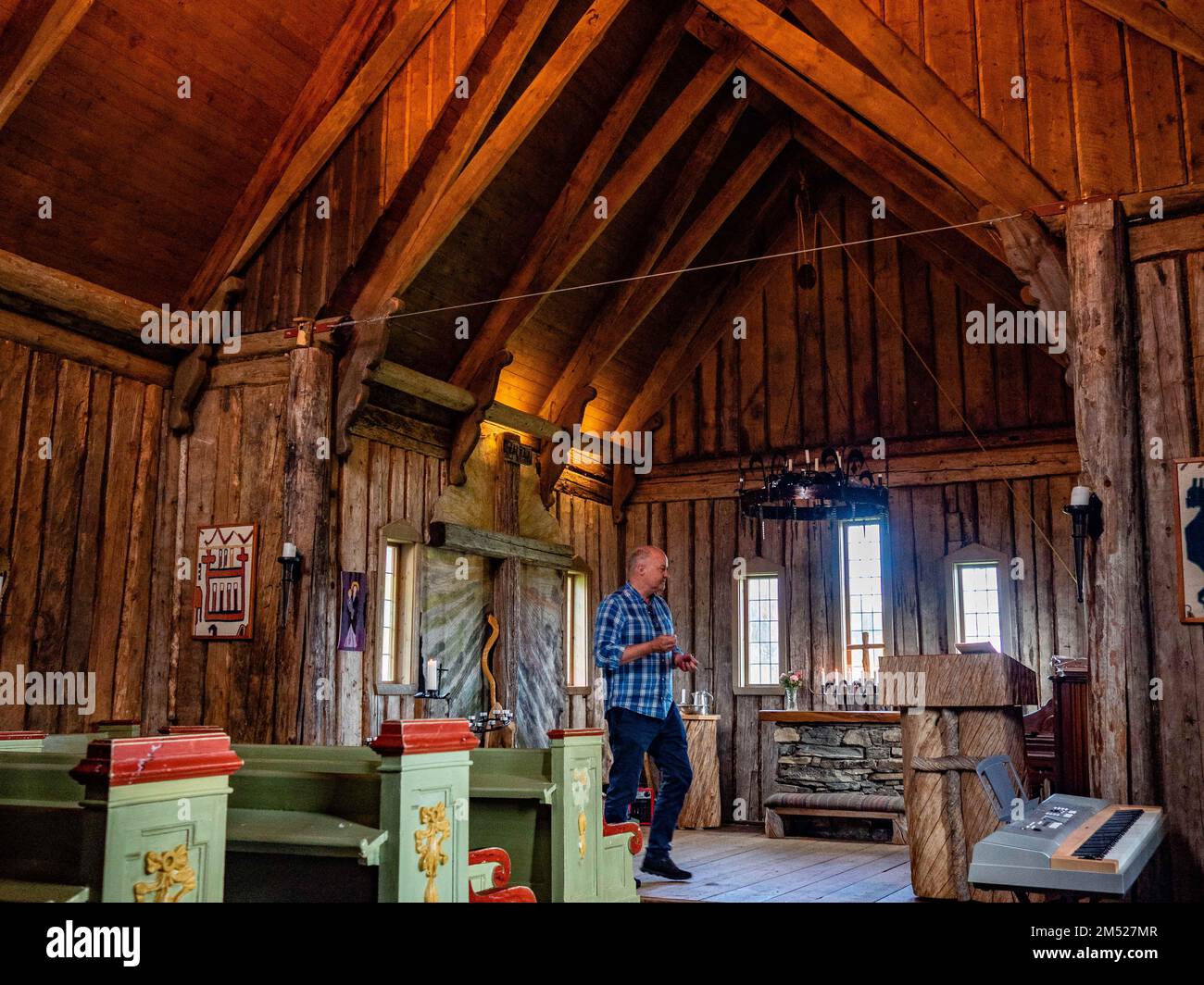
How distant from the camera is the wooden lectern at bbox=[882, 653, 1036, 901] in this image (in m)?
5.76

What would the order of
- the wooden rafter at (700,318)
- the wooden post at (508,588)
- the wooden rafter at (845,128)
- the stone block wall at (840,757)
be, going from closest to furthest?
the wooden rafter at (845,128), the stone block wall at (840,757), the wooden post at (508,588), the wooden rafter at (700,318)

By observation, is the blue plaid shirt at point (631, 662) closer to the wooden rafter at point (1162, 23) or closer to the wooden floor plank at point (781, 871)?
the wooden floor plank at point (781, 871)

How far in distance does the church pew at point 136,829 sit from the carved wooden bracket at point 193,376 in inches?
229

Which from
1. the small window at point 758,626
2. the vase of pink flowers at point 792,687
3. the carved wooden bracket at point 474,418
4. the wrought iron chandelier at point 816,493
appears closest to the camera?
the wrought iron chandelier at point 816,493

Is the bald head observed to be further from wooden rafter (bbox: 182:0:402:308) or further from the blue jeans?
wooden rafter (bbox: 182:0:402:308)

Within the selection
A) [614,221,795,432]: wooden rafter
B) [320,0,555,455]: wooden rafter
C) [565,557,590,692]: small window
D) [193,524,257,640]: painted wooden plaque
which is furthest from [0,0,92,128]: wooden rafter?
[614,221,795,432]: wooden rafter

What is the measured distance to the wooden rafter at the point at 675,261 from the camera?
10.8 m

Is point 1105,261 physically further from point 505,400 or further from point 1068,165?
point 505,400

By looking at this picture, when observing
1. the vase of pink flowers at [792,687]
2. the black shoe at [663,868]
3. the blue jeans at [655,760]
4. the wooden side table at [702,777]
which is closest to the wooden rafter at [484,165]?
the blue jeans at [655,760]

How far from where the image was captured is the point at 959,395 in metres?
11.3

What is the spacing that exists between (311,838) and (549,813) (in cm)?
132

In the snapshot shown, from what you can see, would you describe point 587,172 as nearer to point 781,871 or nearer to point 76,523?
point 76,523

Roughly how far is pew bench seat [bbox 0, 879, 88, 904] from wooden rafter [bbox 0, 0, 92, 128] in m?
5.57
